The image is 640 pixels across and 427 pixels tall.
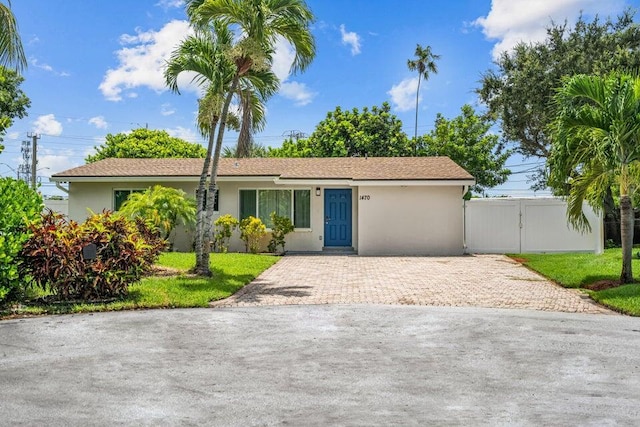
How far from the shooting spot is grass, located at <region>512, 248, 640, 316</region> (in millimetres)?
9005

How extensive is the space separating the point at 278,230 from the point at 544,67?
16.9m

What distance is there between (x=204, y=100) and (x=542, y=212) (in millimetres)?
12989

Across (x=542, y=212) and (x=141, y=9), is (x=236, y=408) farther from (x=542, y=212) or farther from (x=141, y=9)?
(x=542, y=212)

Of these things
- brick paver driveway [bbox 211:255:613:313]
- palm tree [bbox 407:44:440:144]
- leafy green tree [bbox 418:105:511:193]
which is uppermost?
palm tree [bbox 407:44:440:144]

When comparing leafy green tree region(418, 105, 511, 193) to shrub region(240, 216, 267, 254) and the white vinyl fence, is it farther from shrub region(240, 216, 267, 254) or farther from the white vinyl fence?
shrub region(240, 216, 267, 254)

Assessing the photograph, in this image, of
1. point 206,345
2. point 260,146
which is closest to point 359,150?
point 260,146

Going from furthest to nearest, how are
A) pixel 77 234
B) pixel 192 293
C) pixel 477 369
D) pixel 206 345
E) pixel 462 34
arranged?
1. pixel 462 34
2. pixel 192 293
3. pixel 77 234
4. pixel 206 345
5. pixel 477 369

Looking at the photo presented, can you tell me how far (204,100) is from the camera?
11953 mm

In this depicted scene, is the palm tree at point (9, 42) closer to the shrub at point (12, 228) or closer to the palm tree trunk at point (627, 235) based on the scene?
the shrub at point (12, 228)

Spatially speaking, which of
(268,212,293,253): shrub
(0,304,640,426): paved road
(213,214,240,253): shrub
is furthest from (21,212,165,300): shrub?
(268,212,293,253): shrub

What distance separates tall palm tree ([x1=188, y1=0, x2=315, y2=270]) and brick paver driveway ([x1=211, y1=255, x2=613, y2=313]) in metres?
2.61

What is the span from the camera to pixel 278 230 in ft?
60.6

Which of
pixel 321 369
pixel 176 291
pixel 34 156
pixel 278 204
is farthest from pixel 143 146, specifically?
pixel 321 369

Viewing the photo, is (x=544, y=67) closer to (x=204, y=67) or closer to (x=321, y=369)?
(x=204, y=67)
